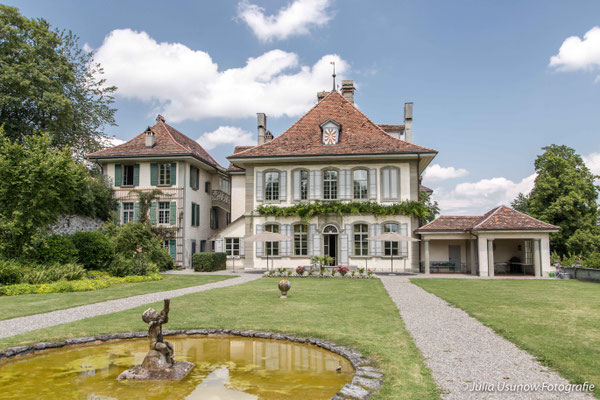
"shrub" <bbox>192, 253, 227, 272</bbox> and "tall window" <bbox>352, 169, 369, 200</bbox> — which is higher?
"tall window" <bbox>352, 169, 369, 200</bbox>

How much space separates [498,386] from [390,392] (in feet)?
4.21

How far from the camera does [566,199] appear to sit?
31.1 meters

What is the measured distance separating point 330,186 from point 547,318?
16194 millimetres

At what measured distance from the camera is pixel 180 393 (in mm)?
5254

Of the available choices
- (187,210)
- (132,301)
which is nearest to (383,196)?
(187,210)

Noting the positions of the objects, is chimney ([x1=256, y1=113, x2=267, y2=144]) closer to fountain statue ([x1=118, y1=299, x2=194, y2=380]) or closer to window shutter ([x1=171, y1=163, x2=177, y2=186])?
window shutter ([x1=171, y1=163, x2=177, y2=186])

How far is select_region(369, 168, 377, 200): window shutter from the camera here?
24.0 metres

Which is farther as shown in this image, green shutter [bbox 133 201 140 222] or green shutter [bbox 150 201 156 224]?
green shutter [bbox 133 201 140 222]

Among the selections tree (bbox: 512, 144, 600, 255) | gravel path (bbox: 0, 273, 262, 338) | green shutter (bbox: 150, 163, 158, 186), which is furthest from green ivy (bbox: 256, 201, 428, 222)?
tree (bbox: 512, 144, 600, 255)

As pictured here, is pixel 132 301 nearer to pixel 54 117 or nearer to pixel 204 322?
pixel 204 322

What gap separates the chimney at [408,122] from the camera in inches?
1123

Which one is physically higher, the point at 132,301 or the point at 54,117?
the point at 54,117

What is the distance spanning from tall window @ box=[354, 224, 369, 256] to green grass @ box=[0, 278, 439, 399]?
33.7 ft

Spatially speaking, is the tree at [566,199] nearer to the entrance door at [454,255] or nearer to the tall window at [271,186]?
the entrance door at [454,255]
